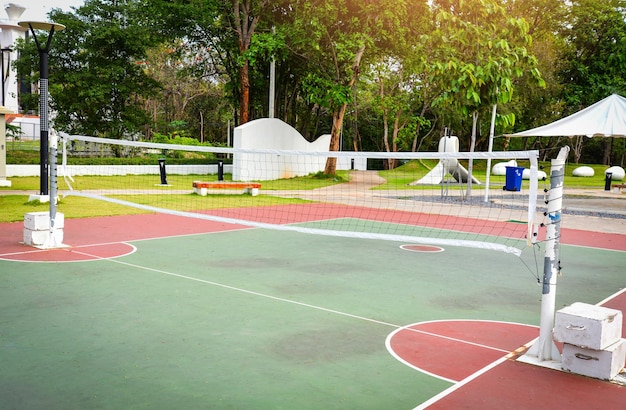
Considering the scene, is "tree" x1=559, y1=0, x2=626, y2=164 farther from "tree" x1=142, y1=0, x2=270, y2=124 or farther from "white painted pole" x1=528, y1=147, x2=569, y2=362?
"white painted pole" x1=528, y1=147, x2=569, y2=362

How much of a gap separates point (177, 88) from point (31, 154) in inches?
717

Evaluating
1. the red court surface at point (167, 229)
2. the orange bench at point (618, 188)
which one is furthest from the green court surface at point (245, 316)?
the orange bench at point (618, 188)

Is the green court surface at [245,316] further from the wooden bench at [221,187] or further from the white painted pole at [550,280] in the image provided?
the wooden bench at [221,187]

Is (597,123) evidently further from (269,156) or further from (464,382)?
(464,382)

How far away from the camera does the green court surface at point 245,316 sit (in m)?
4.53

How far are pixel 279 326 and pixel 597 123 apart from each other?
17843mm

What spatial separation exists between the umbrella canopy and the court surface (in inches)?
404

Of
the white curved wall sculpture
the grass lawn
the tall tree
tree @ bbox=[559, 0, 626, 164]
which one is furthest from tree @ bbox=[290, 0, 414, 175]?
tree @ bbox=[559, 0, 626, 164]

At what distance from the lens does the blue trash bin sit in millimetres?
27016

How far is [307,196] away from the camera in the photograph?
22.5 m

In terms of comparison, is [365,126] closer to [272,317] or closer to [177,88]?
[177,88]

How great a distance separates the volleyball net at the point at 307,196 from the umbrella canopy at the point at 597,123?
2.60m

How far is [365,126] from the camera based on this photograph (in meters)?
55.0

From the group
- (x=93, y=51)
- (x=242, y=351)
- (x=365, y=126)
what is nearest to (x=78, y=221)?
(x=242, y=351)
